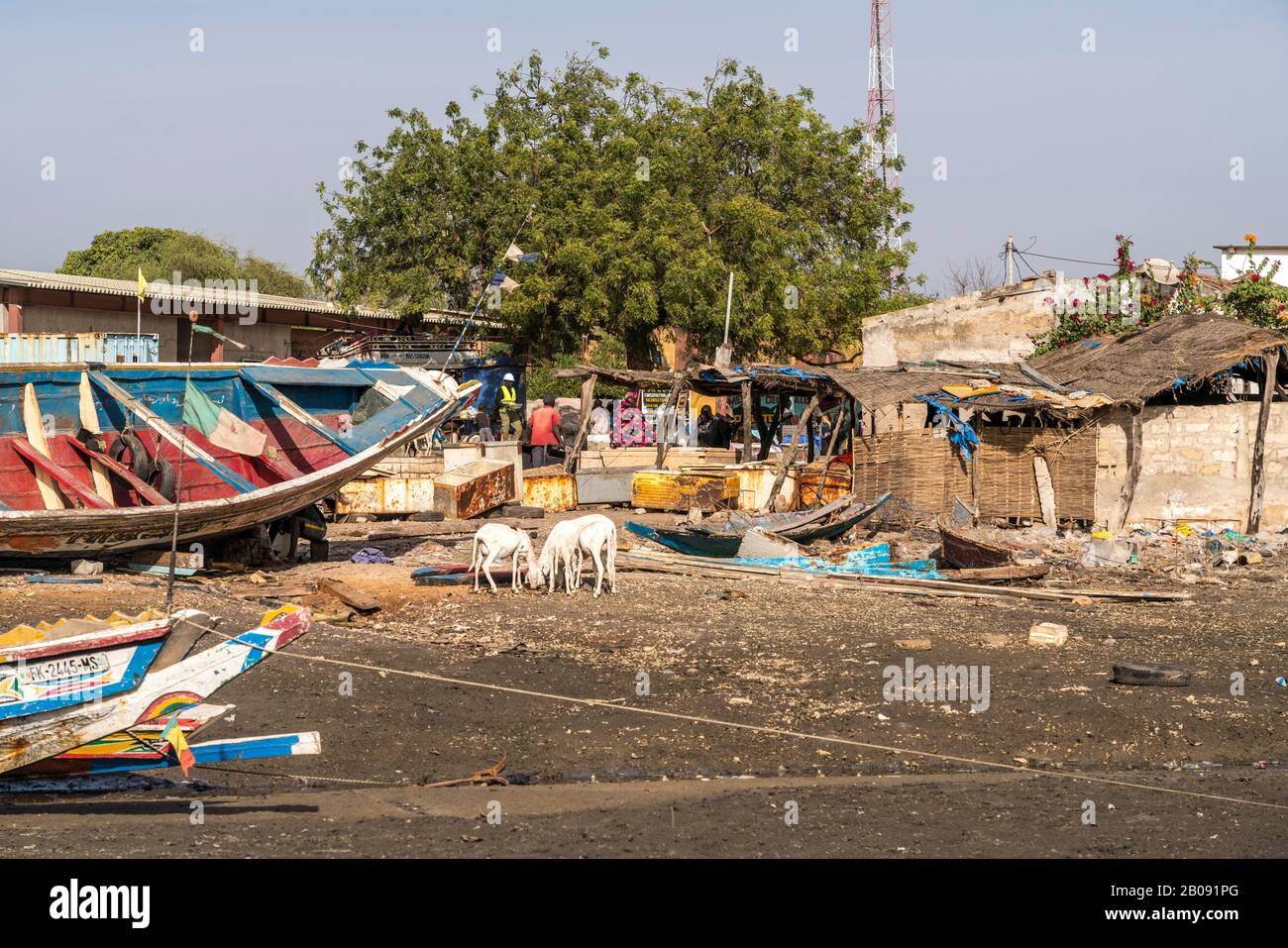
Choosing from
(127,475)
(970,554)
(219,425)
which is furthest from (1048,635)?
(127,475)

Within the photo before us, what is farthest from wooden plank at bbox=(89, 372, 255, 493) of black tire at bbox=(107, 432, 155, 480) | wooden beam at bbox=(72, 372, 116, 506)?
black tire at bbox=(107, 432, 155, 480)

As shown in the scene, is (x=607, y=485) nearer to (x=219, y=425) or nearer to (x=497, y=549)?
(x=219, y=425)

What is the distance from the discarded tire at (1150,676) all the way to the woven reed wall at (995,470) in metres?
9.20

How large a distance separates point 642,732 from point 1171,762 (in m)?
3.45

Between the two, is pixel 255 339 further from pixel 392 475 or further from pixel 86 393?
pixel 86 393

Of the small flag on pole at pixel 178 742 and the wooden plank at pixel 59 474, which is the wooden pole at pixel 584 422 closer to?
the wooden plank at pixel 59 474

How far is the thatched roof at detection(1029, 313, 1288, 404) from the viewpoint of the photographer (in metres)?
18.7

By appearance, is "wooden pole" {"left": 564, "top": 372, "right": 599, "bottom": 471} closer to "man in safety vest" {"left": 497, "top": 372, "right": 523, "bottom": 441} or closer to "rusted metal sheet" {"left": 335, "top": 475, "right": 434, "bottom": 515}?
"rusted metal sheet" {"left": 335, "top": 475, "right": 434, "bottom": 515}

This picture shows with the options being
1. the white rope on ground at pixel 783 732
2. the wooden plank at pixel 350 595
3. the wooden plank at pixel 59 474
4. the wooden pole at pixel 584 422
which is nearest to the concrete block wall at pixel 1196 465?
the wooden pole at pixel 584 422

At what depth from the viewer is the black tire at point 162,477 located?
551 inches

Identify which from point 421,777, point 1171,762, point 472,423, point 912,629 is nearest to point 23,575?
point 421,777

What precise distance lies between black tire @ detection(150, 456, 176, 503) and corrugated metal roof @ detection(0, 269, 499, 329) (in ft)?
42.1

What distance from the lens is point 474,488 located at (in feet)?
67.1

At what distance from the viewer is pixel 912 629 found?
12008 millimetres
